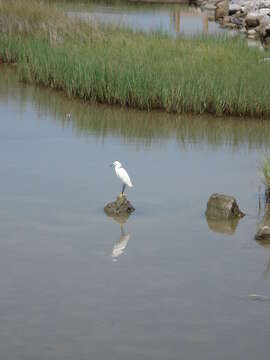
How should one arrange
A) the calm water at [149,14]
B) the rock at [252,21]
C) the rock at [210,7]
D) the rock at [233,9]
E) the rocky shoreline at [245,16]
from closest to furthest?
1. the calm water at [149,14]
2. the rocky shoreline at [245,16]
3. the rock at [252,21]
4. the rock at [233,9]
5. the rock at [210,7]

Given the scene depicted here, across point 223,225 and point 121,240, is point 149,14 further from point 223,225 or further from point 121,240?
point 121,240

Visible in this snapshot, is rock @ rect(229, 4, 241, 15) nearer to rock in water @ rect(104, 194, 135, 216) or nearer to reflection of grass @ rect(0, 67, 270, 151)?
reflection of grass @ rect(0, 67, 270, 151)

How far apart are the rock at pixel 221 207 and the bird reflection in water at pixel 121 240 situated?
0.70m

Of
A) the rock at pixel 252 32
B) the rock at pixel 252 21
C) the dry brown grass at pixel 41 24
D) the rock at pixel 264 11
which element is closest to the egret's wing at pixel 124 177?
the dry brown grass at pixel 41 24

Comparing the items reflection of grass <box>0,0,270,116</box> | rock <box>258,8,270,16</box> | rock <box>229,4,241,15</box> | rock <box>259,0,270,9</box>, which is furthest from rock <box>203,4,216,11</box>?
→ reflection of grass <box>0,0,270,116</box>

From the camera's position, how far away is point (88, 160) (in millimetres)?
10781

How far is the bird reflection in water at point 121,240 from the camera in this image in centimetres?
764

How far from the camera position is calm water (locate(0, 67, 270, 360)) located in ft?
19.7

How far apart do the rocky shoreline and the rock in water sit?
1606 centimetres

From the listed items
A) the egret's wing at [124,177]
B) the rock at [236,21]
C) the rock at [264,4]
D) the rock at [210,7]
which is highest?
the egret's wing at [124,177]

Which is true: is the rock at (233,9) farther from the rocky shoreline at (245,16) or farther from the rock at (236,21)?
the rock at (236,21)

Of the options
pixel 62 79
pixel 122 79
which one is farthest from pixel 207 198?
pixel 62 79

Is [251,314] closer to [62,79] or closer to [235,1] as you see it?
[62,79]

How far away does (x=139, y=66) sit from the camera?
14281 millimetres
